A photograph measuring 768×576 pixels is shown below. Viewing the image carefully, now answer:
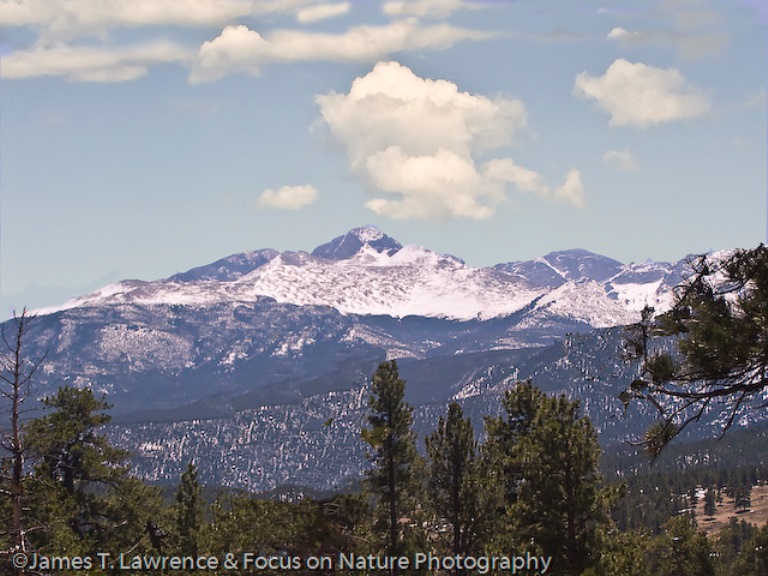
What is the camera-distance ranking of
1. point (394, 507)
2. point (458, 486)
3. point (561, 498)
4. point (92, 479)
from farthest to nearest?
point (394, 507)
point (458, 486)
point (92, 479)
point (561, 498)

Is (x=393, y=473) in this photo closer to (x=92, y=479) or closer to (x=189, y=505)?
(x=92, y=479)

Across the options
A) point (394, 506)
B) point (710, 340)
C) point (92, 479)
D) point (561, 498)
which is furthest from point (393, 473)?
point (710, 340)

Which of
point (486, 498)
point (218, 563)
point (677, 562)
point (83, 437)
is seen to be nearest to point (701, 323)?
point (218, 563)

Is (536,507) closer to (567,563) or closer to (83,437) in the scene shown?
(567,563)

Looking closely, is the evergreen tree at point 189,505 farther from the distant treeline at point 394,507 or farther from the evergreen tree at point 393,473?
the evergreen tree at point 393,473

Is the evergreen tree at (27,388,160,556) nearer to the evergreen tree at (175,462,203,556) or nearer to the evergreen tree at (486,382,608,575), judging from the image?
the evergreen tree at (175,462,203,556)

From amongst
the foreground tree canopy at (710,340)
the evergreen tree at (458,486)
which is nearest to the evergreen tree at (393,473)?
the evergreen tree at (458,486)

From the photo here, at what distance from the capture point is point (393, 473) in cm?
5947

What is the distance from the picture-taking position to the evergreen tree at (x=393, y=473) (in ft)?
191

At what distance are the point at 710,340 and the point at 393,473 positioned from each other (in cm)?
4442

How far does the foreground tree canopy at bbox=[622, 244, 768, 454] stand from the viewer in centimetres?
1658

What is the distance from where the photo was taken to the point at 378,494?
197 ft

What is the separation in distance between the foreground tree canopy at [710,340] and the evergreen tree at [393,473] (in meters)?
40.3

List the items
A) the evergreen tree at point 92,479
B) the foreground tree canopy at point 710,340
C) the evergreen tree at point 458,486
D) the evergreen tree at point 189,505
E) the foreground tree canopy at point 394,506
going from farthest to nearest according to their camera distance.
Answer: the evergreen tree at point 189,505
the evergreen tree at point 458,486
the evergreen tree at point 92,479
the foreground tree canopy at point 394,506
the foreground tree canopy at point 710,340
